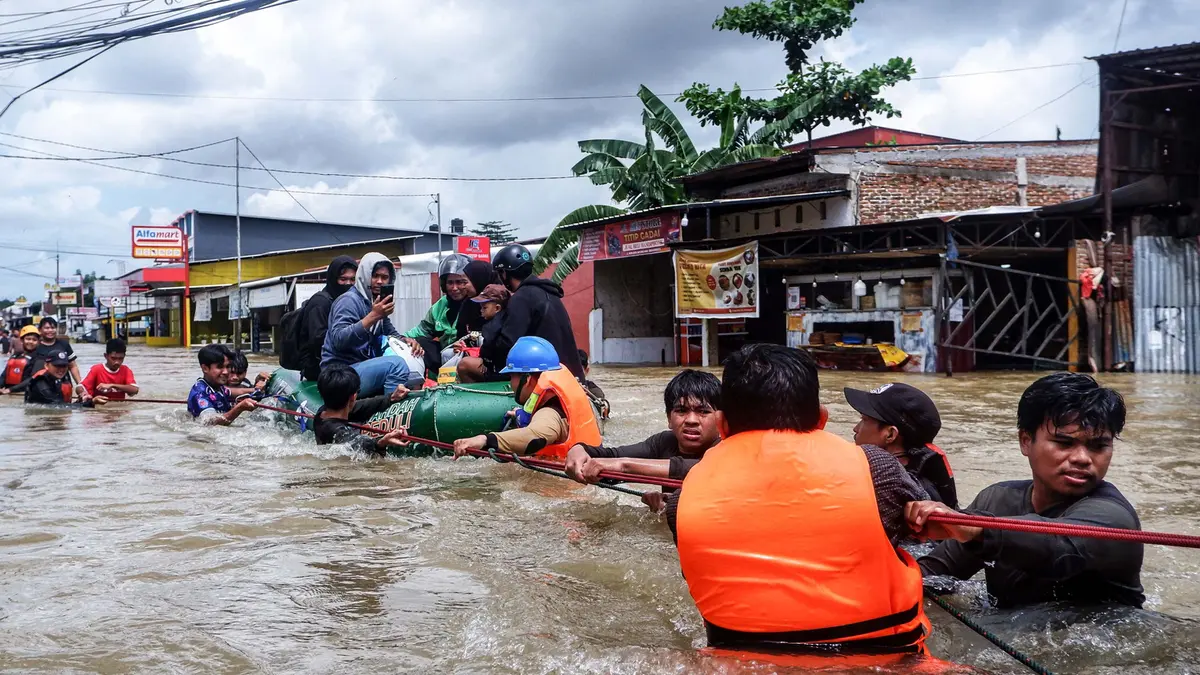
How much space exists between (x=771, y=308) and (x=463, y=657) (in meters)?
17.9

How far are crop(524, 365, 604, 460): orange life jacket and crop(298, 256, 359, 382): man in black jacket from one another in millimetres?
2859

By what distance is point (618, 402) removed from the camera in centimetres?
1188

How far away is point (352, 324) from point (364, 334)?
A: 4.7 inches

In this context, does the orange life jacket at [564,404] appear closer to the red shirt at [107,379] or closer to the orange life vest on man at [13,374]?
the red shirt at [107,379]

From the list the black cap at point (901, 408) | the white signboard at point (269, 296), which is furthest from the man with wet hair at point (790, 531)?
the white signboard at point (269, 296)

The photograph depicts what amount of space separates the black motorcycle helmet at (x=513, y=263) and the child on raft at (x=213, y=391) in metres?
3.25

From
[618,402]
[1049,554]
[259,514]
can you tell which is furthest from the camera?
[618,402]

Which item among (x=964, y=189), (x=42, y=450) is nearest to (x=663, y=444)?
(x=42, y=450)

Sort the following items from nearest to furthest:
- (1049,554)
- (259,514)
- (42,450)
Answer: (1049,554) < (259,514) < (42,450)

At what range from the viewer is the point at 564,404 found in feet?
18.4

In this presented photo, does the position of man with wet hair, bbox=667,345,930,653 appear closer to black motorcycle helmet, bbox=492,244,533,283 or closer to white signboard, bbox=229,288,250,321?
black motorcycle helmet, bbox=492,244,533,283

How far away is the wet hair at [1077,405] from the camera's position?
2604mm

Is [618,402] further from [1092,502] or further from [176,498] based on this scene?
[1092,502]

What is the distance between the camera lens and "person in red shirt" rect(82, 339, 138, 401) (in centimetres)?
1111
